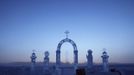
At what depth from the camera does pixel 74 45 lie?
46.8m

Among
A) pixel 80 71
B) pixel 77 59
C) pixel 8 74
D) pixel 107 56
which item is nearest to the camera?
pixel 80 71

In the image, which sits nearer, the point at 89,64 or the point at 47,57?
the point at 47,57

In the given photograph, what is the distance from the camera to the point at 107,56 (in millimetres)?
54969

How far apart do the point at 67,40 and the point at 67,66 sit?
137 m

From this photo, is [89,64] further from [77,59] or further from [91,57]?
[77,59]

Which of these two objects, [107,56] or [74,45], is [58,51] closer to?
[74,45]

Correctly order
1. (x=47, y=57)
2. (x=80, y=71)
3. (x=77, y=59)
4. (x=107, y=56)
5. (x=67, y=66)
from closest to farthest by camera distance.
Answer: (x=80, y=71) → (x=77, y=59) → (x=47, y=57) → (x=107, y=56) → (x=67, y=66)

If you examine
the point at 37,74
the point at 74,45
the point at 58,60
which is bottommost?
the point at 37,74

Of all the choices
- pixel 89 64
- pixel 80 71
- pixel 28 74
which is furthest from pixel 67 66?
pixel 80 71

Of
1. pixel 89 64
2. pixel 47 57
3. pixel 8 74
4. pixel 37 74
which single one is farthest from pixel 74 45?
pixel 8 74

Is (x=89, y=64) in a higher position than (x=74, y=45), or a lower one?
lower

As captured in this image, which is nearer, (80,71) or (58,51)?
(80,71)

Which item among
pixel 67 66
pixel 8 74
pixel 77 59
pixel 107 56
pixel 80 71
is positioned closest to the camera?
pixel 80 71

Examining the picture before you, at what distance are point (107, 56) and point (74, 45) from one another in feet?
42.9
